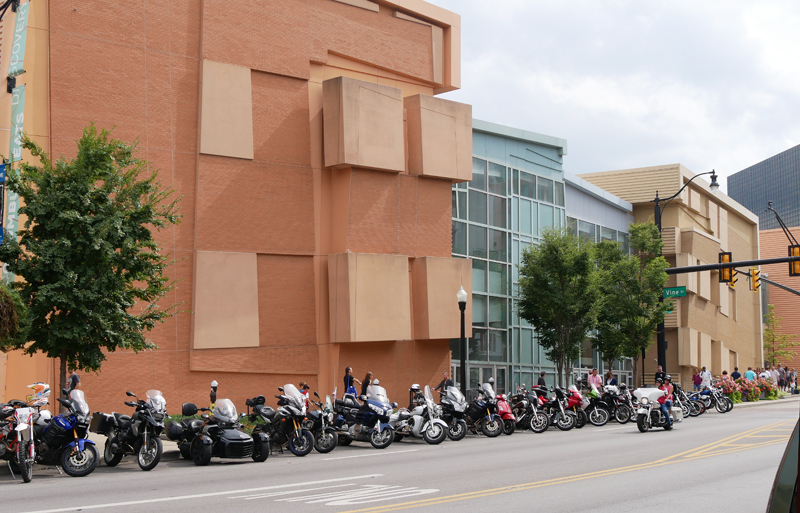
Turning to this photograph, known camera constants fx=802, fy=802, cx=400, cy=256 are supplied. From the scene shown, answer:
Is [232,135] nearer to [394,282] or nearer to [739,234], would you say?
[394,282]

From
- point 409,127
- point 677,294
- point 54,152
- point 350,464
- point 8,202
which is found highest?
point 409,127

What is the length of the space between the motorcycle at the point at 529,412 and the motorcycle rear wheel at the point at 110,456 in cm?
1214

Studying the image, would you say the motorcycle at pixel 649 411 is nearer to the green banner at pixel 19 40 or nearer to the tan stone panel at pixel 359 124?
the tan stone panel at pixel 359 124

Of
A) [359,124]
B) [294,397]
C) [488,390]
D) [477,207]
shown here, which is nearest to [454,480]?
[294,397]

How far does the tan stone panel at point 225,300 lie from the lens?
940 inches

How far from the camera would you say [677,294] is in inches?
1288

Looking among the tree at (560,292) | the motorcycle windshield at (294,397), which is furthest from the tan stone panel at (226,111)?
the tree at (560,292)

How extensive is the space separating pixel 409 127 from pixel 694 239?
28814mm

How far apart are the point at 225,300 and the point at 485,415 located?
8.53m

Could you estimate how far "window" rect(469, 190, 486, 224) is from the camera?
34.1m

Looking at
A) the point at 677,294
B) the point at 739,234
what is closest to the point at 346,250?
the point at 677,294

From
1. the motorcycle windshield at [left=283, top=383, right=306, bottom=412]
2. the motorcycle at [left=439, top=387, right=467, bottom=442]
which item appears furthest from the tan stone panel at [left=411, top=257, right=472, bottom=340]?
the motorcycle windshield at [left=283, top=383, right=306, bottom=412]

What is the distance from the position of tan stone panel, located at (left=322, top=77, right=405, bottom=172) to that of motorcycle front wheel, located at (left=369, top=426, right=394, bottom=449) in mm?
10200

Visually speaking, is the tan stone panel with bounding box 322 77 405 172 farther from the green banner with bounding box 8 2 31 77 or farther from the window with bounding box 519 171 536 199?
the window with bounding box 519 171 536 199
